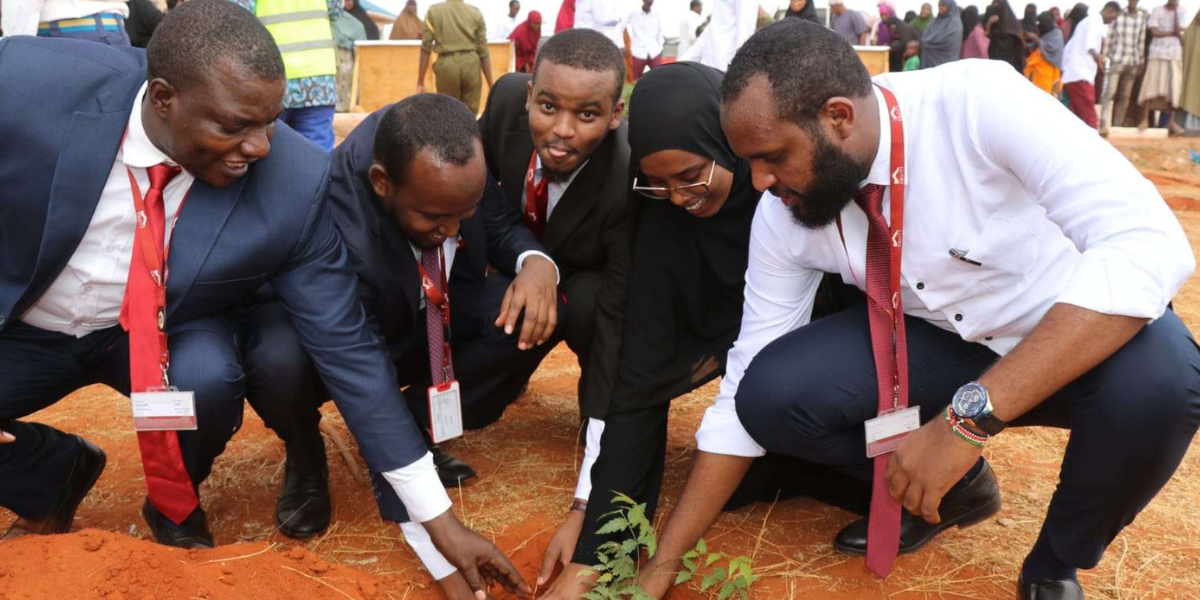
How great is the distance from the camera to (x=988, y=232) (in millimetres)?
2295

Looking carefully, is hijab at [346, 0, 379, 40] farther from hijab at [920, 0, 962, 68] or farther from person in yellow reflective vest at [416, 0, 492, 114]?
hijab at [920, 0, 962, 68]

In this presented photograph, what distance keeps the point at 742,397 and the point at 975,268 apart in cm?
66

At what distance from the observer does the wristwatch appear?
6.43 ft

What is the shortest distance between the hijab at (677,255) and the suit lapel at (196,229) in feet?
3.69

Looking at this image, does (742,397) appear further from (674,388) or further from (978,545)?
(978,545)

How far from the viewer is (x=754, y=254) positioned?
103 inches

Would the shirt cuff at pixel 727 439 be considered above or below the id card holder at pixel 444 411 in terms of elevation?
above

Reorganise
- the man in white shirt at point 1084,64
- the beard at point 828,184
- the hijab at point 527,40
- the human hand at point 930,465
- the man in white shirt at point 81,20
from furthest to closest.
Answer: the hijab at point 527,40 < the man in white shirt at point 1084,64 < the man in white shirt at point 81,20 < the beard at point 828,184 < the human hand at point 930,465

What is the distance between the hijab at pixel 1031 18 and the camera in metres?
14.4

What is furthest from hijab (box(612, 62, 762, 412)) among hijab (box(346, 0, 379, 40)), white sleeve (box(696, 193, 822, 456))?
hijab (box(346, 0, 379, 40))

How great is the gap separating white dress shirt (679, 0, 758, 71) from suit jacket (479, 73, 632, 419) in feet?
15.0

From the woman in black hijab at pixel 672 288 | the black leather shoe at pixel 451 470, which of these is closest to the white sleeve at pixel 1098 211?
the woman in black hijab at pixel 672 288

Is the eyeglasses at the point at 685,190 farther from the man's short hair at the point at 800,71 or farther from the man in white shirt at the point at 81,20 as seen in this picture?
the man in white shirt at the point at 81,20

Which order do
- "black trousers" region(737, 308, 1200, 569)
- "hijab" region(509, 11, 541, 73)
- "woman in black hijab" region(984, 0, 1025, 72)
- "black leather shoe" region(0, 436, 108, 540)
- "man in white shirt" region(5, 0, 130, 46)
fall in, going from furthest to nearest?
"hijab" region(509, 11, 541, 73)
"woman in black hijab" region(984, 0, 1025, 72)
"man in white shirt" region(5, 0, 130, 46)
"black leather shoe" region(0, 436, 108, 540)
"black trousers" region(737, 308, 1200, 569)
